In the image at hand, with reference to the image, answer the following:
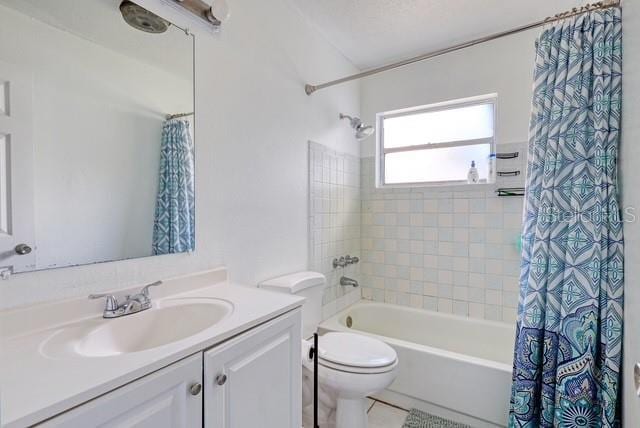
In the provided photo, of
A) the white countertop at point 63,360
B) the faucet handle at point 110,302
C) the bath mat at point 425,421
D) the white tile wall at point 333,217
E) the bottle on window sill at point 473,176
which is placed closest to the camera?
the white countertop at point 63,360

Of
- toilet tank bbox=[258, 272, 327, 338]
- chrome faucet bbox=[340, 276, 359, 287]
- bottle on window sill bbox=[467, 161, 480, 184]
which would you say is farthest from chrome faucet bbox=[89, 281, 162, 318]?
bottle on window sill bbox=[467, 161, 480, 184]

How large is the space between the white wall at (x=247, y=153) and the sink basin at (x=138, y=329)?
0.49 ft

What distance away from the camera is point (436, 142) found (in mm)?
2615

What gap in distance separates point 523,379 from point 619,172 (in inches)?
41.8

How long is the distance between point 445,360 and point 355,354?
2.00 ft

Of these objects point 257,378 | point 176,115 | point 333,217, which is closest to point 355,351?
point 257,378

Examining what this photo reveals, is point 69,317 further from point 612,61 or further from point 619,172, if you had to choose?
point 612,61

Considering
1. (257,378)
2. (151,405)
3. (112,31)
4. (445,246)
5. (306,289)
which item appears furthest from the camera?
(445,246)

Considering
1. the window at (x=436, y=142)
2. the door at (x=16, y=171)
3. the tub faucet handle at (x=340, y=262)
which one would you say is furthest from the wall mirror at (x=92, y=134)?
the window at (x=436, y=142)

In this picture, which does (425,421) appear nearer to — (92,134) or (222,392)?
(222,392)

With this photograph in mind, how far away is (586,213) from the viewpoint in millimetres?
1354

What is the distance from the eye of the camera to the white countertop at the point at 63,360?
1.78ft

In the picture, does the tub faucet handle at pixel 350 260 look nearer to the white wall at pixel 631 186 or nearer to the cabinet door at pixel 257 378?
the cabinet door at pixel 257 378

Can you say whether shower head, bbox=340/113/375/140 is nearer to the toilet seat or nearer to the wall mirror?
the wall mirror
